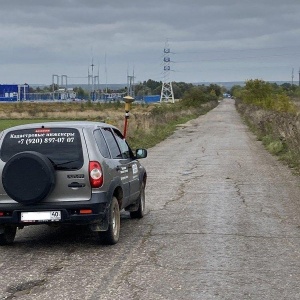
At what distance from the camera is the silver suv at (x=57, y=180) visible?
8.71m

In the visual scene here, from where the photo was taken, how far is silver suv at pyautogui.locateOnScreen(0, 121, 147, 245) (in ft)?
28.6

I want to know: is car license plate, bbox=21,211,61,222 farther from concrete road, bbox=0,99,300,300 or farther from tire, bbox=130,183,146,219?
tire, bbox=130,183,146,219

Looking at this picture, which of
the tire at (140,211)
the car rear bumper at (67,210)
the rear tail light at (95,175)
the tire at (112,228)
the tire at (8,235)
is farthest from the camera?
the tire at (140,211)

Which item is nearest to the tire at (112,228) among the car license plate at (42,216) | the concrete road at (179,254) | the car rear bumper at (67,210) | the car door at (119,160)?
the concrete road at (179,254)

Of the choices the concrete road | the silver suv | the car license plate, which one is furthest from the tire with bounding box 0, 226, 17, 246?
the car license plate

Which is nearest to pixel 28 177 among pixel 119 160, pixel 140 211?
pixel 119 160

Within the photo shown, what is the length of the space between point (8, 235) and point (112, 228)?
1423 mm

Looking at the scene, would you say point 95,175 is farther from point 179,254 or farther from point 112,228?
point 179,254

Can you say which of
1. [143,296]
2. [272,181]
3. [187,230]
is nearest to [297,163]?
[272,181]

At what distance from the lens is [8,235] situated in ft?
31.3

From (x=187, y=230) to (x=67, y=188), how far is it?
95.7 inches

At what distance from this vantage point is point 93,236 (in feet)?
33.3

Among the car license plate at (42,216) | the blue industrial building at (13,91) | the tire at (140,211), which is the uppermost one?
the car license plate at (42,216)

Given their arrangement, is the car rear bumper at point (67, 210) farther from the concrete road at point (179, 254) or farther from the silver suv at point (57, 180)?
the concrete road at point (179, 254)
